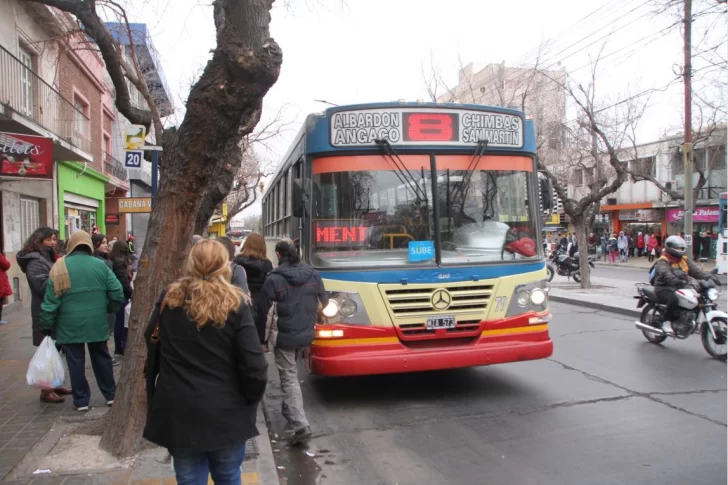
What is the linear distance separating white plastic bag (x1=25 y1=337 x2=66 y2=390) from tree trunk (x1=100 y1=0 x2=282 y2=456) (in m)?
0.98

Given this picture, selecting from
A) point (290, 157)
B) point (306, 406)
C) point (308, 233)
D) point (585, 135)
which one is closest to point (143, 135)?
point (290, 157)

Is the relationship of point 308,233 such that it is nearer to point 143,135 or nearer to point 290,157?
point 290,157

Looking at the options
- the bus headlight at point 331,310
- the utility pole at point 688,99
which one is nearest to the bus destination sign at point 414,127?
the bus headlight at point 331,310

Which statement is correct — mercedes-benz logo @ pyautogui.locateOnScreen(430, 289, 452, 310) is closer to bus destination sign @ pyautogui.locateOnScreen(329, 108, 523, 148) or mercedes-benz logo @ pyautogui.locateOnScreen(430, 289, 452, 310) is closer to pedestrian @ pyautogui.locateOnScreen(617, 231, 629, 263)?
bus destination sign @ pyautogui.locateOnScreen(329, 108, 523, 148)

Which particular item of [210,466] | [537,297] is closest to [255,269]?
[537,297]

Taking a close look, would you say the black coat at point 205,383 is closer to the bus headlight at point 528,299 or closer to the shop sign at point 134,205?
the bus headlight at point 528,299

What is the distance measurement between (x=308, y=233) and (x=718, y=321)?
5643mm

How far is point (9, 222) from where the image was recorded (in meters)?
12.7

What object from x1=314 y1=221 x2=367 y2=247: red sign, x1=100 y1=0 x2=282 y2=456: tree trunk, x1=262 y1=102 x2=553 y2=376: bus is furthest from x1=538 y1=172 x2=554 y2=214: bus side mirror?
x1=100 y1=0 x2=282 y2=456: tree trunk

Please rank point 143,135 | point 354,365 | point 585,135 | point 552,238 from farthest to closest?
1. point 552,238
2. point 585,135
3. point 143,135
4. point 354,365

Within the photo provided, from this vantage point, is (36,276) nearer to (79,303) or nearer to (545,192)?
(79,303)

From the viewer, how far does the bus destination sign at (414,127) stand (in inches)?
235

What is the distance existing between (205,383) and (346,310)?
300cm

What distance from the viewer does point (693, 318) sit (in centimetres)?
807
